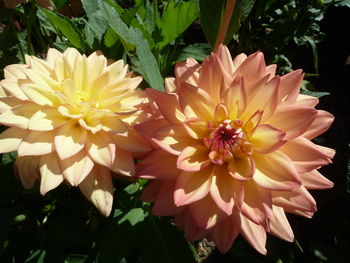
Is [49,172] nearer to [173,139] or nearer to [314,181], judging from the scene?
[173,139]

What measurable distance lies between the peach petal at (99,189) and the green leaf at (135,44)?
0.24 m

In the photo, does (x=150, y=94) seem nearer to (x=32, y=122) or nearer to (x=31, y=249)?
(x=32, y=122)

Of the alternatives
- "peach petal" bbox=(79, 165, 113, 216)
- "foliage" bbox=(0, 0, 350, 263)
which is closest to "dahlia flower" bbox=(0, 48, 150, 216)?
"peach petal" bbox=(79, 165, 113, 216)

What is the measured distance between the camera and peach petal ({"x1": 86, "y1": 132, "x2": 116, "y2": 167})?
672mm

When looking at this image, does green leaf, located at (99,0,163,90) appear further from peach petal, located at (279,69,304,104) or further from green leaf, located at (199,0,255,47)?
peach petal, located at (279,69,304,104)

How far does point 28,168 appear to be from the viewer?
2.32 ft

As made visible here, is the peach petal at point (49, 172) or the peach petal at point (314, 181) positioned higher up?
the peach petal at point (49, 172)

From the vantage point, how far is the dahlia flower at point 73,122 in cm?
67

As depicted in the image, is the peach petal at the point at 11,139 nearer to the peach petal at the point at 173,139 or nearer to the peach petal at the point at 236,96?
the peach petal at the point at 173,139

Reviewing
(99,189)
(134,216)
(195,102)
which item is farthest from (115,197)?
(195,102)

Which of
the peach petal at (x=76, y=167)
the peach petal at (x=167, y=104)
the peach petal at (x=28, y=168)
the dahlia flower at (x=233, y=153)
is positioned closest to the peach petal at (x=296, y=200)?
the dahlia flower at (x=233, y=153)

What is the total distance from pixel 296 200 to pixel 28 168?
0.49 m

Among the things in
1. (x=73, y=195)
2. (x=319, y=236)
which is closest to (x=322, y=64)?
(x=319, y=236)

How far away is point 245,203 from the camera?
2.21 feet
